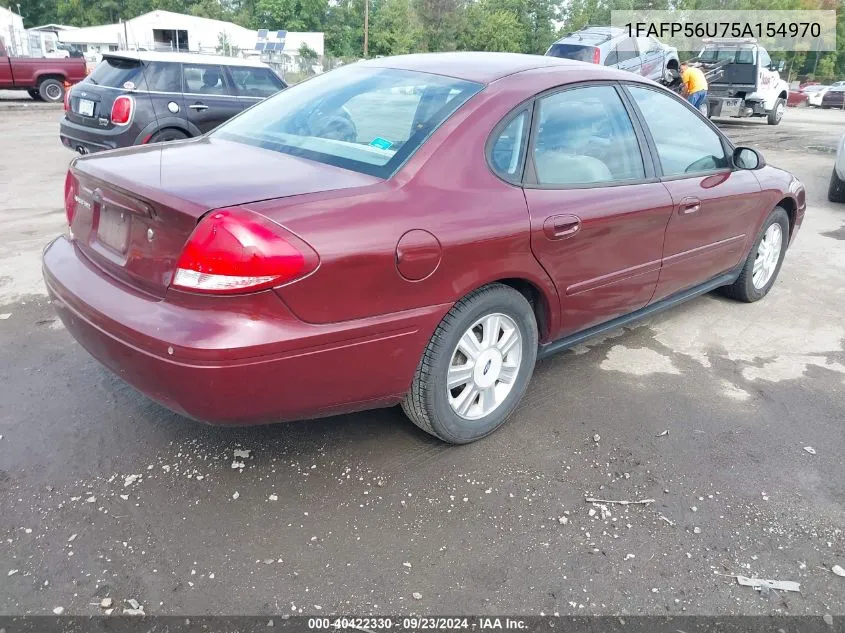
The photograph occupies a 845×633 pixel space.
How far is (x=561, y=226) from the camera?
3006 millimetres

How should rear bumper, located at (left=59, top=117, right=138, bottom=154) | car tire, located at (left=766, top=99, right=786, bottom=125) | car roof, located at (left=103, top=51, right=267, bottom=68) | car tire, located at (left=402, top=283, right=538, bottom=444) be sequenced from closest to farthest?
car tire, located at (left=402, top=283, right=538, bottom=444)
rear bumper, located at (left=59, top=117, right=138, bottom=154)
car roof, located at (left=103, top=51, right=267, bottom=68)
car tire, located at (left=766, top=99, right=786, bottom=125)

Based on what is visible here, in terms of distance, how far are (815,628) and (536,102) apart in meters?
2.23

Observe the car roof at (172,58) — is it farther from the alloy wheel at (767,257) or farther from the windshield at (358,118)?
the alloy wheel at (767,257)

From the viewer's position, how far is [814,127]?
19312 millimetres

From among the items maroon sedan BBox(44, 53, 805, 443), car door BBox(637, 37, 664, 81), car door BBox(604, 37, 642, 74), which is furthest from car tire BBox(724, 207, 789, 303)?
car door BBox(637, 37, 664, 81)

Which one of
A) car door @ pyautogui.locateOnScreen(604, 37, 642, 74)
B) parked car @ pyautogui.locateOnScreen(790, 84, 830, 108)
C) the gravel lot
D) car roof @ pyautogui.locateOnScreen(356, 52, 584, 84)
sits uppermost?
car door @ pyautogui.locateOnScreen(604, 37, 642, 74)

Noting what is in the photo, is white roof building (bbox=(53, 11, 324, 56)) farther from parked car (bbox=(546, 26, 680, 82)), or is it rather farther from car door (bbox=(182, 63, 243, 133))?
car door (bbox=(182, 63, 243, 133))

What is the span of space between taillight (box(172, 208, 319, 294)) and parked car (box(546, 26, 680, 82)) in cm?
1439

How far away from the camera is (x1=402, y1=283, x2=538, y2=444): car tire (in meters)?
2.74

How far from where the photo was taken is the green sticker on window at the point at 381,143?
2.80 metres

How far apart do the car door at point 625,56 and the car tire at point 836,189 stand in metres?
7.68

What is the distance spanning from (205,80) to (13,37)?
104ft

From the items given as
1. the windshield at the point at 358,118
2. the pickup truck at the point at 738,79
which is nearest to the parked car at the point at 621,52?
the pickup truck at the point at 738,79

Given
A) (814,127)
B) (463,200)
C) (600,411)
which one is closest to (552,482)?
(600,411)
